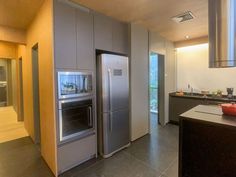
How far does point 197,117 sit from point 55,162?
2.05 m

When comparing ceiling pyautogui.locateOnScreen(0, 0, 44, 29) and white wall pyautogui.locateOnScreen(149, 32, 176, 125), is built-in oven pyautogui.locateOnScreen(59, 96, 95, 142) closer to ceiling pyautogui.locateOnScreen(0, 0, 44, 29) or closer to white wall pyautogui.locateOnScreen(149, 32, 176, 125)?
ceiling pyautogui.locateOnScreen(0, 0, 44, 29)

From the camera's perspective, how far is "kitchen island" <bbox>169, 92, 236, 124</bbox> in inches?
154

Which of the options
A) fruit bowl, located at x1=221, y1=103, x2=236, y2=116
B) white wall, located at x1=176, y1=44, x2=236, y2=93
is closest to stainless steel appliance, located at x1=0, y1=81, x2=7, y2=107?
white wall, located at x1=176, y1=44, x2=236, y2=93

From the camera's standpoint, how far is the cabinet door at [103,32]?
272cm

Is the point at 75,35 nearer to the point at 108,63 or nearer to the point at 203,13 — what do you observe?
the point at 108,63

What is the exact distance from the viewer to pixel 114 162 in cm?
264

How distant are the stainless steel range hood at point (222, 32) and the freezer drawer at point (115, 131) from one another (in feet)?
5.93

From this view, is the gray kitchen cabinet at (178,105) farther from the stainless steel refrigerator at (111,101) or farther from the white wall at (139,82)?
the stainless steel refrigerator at (111,101)

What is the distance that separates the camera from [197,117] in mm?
1699

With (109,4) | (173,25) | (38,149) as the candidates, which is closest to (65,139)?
(38,149)

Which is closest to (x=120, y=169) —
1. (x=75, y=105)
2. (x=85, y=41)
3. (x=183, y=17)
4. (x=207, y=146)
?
(x=75, y=105)

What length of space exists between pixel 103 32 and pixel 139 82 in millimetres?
1401

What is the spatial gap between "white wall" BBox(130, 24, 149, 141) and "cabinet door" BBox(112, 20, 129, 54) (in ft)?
0.52

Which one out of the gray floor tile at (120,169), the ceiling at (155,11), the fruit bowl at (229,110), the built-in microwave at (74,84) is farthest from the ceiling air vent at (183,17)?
the gray floor tile at (120,169)
